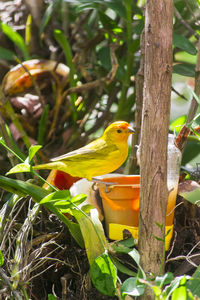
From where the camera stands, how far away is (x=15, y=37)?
122cm

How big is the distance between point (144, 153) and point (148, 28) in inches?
7.8

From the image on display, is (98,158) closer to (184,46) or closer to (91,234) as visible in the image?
(91,234)

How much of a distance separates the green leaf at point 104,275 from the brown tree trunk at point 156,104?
0.10 meters

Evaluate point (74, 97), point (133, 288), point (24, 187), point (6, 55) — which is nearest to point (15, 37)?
point (6, 55)

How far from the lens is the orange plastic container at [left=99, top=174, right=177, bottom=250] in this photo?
82 cm

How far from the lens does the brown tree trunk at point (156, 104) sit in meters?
0.67

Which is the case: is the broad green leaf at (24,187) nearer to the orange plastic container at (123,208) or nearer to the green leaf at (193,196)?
the orange plastic container at (123,208)

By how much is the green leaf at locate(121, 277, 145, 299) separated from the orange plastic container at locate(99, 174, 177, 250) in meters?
0.19

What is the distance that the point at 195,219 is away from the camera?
893mm

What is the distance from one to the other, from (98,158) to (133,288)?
0.30 m

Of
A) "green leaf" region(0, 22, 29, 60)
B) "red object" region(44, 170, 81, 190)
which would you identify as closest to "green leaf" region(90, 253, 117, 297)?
"red object" region(44, 170, 81, 190)

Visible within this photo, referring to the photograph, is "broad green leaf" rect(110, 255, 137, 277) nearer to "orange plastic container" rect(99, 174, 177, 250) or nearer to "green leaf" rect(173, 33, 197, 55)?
"orange plastic container" rect(99, 174, 177, 250)

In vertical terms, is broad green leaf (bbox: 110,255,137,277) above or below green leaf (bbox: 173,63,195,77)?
below

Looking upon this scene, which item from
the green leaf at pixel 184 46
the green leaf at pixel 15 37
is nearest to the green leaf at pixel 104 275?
the green leaf at pixel 184 46
